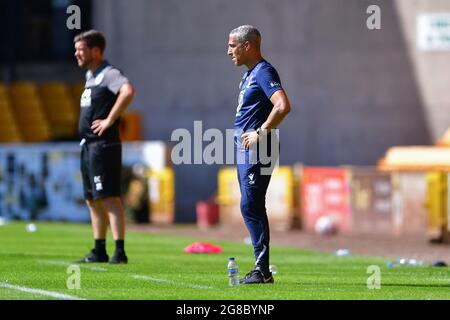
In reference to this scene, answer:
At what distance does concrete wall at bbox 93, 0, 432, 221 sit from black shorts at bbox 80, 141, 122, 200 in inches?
762

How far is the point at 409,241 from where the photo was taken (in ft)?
78.0

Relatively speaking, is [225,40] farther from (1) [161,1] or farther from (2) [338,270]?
(2) [338,270]

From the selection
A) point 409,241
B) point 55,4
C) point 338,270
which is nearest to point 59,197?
point 409,241

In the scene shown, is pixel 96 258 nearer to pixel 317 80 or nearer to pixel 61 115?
pixel 317 80

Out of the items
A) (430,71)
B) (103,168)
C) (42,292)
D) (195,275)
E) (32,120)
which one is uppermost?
(430,71)

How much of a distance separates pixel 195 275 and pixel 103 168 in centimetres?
177

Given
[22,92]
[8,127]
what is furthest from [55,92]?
[8,127]

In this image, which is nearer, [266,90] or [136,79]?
[266,90]

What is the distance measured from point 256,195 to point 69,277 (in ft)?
6.49

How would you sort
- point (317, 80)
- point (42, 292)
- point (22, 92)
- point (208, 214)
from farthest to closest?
point (22, 92)
point (317, 80)
point (208, 214)
point (42, 292)

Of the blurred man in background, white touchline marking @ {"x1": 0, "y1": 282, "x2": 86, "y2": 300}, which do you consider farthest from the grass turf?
the blurred man in background

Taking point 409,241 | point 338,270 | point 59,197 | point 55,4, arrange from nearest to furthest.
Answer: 1. point 338,270
2. point 409,241
3. point 59,197
4. point 55,4

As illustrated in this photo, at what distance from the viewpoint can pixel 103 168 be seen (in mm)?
13719

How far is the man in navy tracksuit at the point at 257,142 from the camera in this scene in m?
11.2
